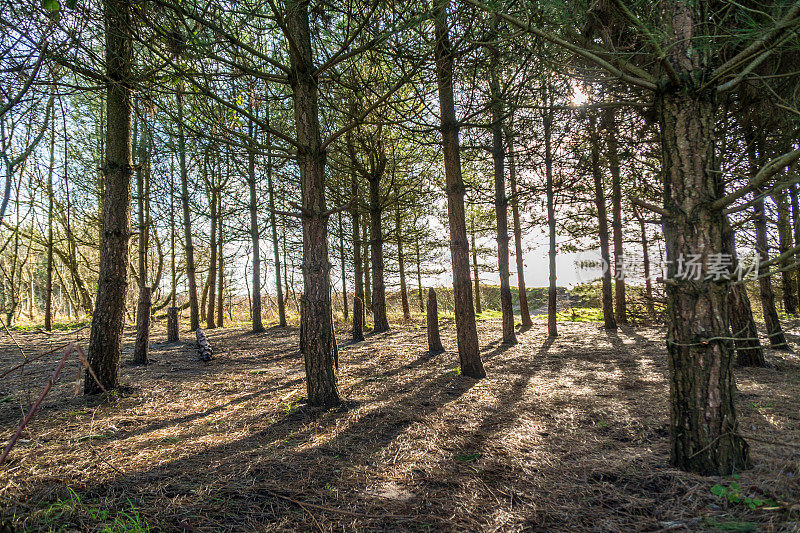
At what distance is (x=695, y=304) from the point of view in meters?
2.63

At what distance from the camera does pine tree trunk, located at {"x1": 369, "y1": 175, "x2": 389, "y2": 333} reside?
430 inches

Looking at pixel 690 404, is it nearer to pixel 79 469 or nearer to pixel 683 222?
pixel 683 222

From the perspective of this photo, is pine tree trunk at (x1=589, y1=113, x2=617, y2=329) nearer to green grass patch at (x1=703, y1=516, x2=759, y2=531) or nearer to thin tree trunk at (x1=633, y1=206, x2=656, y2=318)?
thin tree trunk at (x1=633, y1=206, x2=656, y2=318)

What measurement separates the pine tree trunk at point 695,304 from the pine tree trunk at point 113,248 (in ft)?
19.4

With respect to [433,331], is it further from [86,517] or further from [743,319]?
[86,517]

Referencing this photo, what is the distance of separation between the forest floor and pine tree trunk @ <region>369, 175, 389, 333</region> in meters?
5.77

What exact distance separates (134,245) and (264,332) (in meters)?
9.90

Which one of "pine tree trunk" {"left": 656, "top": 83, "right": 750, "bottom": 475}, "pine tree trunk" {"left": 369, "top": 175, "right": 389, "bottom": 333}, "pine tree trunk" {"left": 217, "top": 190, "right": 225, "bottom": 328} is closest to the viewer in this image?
"pine tree trunk" {"left": 656, "top": 83, "right": 750, "bottom": 475}

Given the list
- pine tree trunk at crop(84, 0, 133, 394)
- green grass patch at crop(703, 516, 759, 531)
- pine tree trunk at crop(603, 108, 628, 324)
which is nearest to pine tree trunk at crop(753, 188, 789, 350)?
pine tree trunk at crop(603, 108, 628, 324)

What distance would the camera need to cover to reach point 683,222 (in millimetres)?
2701

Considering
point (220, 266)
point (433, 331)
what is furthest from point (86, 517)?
point (220, 266)

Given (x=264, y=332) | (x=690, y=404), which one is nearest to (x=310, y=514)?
(x=690, y=404)

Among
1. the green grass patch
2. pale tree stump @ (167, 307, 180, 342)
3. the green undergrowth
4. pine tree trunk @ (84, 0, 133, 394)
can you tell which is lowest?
the green grass patch

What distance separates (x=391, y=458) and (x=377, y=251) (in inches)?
335
